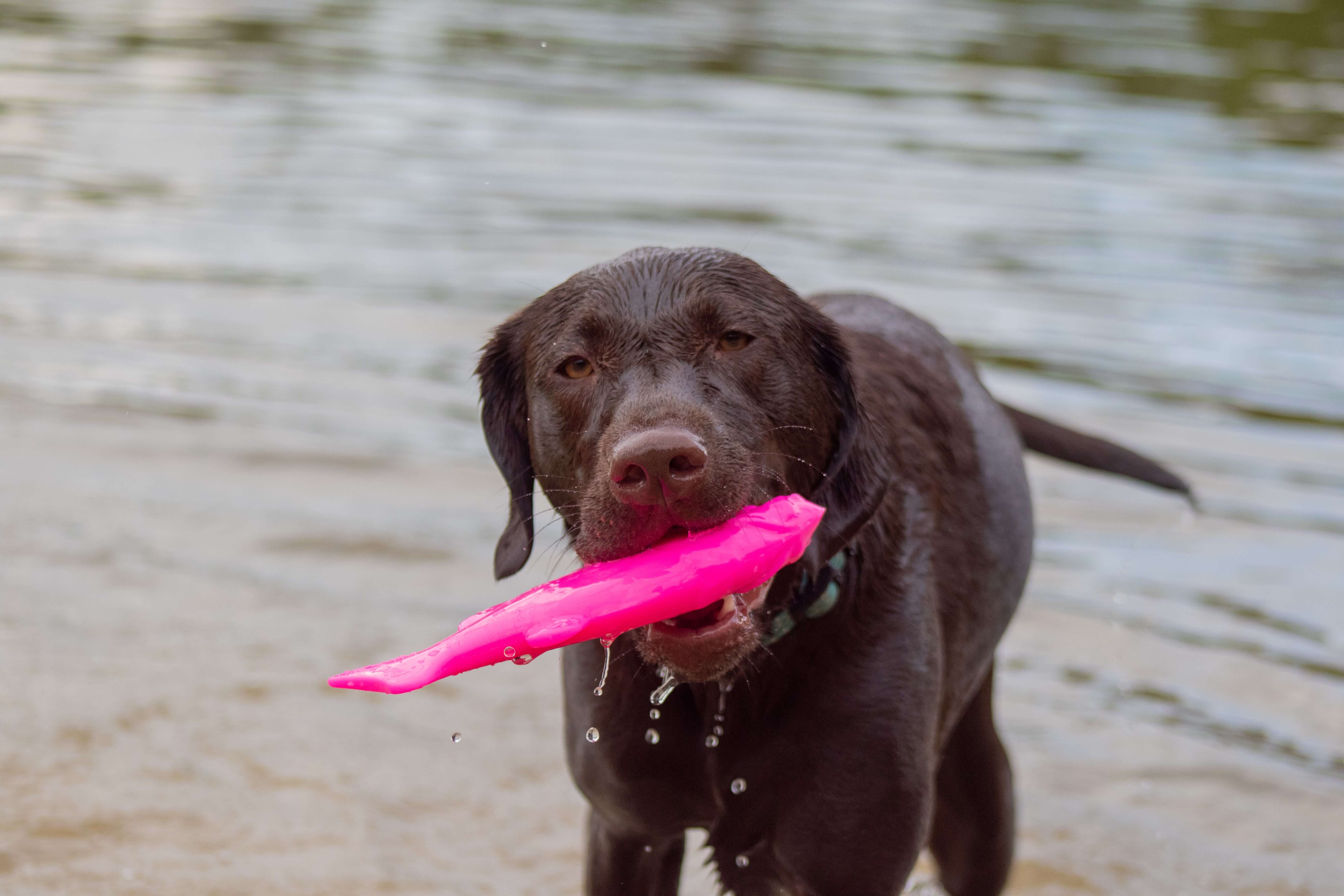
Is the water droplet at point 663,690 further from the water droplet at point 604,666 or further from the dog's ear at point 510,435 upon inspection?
the dog's ear at point 510,435

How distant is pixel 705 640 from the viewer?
2865 mm

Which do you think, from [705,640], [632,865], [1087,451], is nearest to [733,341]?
[705,640]

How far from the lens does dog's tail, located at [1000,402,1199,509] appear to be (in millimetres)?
4645

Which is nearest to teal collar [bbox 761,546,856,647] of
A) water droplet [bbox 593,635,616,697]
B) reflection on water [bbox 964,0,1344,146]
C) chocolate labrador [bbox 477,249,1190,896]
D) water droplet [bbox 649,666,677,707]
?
chocolate labrador [bbox 477,249,1190,896]

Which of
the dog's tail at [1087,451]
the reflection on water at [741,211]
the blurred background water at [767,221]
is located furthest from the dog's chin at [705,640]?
the blurred background water at [767,221]

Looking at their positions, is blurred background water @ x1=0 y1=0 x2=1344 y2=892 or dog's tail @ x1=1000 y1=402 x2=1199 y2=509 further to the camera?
blurred background water @ x1=0 y1=0 x2=1344 y2=892

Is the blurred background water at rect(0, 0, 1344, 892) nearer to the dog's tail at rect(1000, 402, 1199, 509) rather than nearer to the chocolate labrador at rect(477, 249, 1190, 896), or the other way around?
the dog's tail at rect(1000, 402, 1199, 509)

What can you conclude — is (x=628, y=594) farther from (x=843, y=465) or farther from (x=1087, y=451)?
(x=1087, y=451)

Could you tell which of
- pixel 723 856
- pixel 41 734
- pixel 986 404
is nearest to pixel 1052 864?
pixel 986 404

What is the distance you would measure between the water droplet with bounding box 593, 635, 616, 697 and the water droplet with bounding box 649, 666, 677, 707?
96 mm

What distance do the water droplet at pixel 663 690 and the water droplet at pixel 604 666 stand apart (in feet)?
0.32

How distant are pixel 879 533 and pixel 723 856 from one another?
28.0 inches

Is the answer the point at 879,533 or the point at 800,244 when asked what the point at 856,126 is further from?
the point at 879,533

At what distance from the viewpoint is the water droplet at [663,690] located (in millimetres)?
3084
